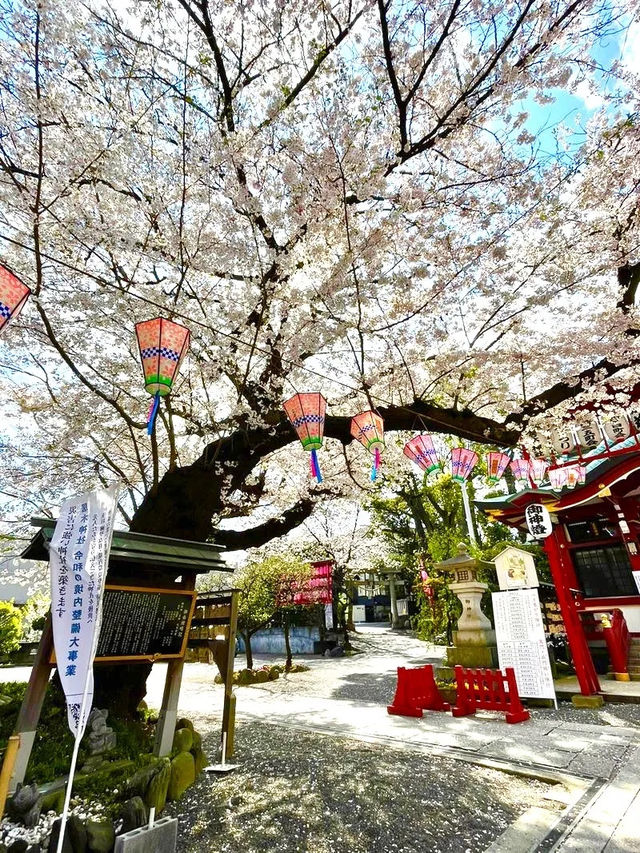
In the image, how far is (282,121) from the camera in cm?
534

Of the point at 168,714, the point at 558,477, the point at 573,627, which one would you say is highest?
the point at 558,477

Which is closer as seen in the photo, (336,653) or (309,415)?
(309,415)

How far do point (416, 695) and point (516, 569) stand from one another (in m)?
3.44

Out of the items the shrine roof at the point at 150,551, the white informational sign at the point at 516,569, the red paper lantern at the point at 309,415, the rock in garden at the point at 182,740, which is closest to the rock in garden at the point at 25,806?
the rock in garden at the point at 182,740

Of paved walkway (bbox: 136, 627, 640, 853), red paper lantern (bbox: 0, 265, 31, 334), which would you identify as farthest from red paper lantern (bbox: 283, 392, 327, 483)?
paved walkway (bbox: 136, 627, 640, 853)

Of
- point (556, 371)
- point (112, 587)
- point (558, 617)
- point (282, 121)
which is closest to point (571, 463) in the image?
point (556, 371)

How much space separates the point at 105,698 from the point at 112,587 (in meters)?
2.49

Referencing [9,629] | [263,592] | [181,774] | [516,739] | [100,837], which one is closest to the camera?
[100,837]

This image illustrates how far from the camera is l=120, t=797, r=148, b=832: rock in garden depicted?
333cm

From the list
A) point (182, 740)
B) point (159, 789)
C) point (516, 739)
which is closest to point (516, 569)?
point (516, 739)

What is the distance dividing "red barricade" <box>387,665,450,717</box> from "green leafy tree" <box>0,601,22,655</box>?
15939 mm

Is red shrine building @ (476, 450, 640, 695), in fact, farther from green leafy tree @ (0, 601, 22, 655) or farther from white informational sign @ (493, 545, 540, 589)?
green leafy tree @ (0, 601, 22, 655)

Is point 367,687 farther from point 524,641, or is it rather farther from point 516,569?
point 516,569

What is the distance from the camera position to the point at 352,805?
163 inches
